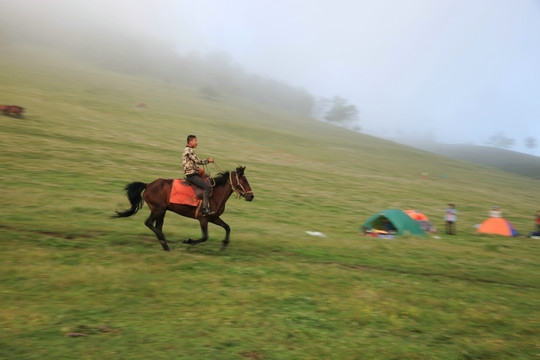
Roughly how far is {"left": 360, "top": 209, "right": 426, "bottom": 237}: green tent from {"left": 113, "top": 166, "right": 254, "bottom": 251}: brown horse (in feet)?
32.4

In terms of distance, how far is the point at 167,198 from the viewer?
11383 mm

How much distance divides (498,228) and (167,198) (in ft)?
70.1

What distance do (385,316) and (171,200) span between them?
6.45m

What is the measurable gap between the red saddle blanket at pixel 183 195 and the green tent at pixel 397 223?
10888 mm

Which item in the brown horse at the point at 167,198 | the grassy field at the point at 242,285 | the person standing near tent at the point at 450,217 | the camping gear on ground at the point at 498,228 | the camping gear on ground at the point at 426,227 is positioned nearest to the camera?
the grassy field at the point at 242,285

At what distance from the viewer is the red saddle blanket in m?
11.3

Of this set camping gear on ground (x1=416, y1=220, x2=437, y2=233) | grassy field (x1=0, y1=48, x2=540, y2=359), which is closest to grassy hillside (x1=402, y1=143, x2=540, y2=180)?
camping gear on ground (x1=416, y1=220, x2=437, y2=233)

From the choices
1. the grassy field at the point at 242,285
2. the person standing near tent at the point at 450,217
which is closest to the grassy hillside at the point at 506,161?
the person standing near tent at the point at 450,217

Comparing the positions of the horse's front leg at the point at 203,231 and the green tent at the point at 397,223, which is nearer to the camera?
the horse's front leg at the point at 203,231

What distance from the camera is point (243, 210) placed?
73.1ft

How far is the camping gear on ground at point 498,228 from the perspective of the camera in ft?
78.0

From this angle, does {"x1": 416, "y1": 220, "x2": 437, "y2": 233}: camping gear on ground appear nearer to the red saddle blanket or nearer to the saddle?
the saddle

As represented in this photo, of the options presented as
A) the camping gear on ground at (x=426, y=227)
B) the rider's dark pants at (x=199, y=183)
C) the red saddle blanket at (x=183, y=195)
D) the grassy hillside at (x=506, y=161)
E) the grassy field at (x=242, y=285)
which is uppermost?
the grassy hillside at (x=506, y=161)

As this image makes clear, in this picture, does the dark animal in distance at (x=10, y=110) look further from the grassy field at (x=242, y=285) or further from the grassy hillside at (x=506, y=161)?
the grassy hillside at (x=506, y=161)
